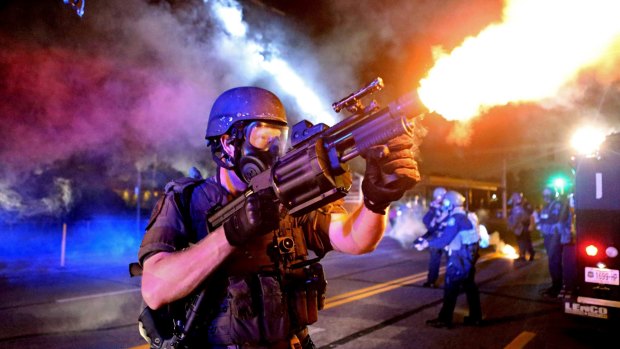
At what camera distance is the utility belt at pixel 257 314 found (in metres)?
2.02

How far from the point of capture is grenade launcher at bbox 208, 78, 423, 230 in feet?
6.39

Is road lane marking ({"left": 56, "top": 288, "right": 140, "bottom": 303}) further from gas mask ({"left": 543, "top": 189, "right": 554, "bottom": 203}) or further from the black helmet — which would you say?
gas mask ({"left": 543, "top": 189, "right": 554, "bottom": 203})

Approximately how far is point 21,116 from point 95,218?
A: 9023 millimetres

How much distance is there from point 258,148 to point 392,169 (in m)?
0.84

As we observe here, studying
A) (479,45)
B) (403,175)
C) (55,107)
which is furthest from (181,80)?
(403,175)

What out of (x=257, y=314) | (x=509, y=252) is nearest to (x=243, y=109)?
(x=257, y=314)

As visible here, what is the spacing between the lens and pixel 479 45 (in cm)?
304

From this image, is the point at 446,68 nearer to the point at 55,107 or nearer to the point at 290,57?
the point at 55,107

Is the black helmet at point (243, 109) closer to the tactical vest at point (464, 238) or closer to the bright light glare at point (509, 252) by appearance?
the tactical vest at point (464, 238)

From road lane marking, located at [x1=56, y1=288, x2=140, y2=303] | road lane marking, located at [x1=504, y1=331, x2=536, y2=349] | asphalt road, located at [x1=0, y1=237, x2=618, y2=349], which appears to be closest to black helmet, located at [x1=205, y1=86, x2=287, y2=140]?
asphalt road, located at [x1=0, y1=237, x2=618, y2=349]

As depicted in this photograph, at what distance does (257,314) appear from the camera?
205cm

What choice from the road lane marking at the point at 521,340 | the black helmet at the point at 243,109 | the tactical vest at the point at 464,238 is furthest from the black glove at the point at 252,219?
the tactical vest at the point at 464,238

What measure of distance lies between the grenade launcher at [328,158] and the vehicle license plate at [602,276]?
16.8 feet

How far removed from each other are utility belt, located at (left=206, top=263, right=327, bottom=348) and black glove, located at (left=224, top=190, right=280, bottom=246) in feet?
0.94
